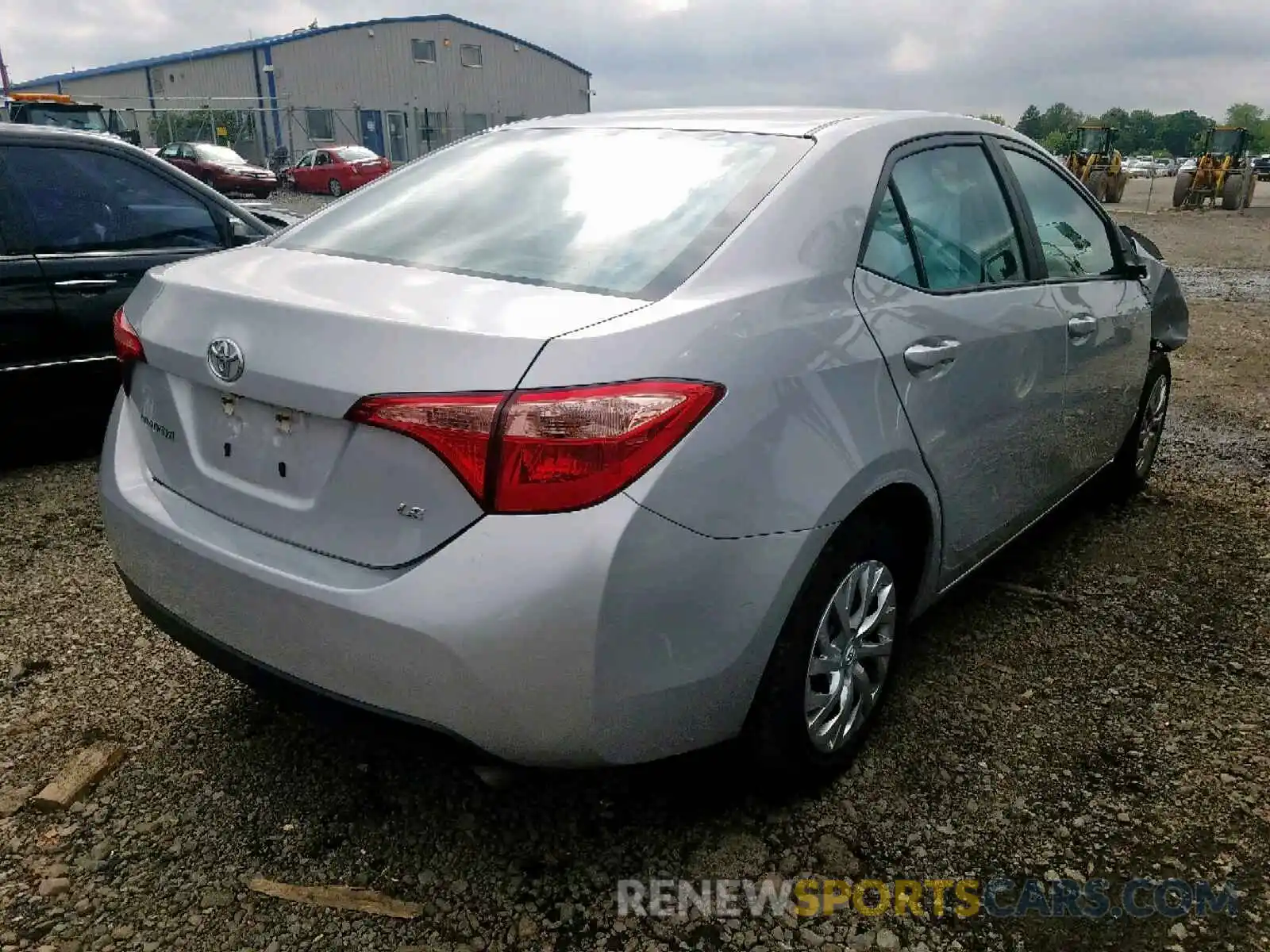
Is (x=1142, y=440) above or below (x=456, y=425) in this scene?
below

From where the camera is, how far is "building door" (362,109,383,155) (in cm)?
3991

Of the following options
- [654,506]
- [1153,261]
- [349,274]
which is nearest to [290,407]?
[349,274]

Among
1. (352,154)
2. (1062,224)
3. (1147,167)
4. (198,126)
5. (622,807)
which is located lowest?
(1147,167)

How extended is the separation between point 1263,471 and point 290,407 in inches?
191

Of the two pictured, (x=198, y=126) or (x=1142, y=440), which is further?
(x=198, y=126)

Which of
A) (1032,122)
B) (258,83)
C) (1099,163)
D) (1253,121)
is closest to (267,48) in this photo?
(258,83)

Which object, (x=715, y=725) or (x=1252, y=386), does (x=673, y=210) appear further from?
(x=1252, y=386)

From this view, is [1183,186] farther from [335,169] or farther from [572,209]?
[572,209]

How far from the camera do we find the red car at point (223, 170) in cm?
2383

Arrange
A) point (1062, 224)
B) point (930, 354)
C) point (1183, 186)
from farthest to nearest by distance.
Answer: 1. point (1183, 186)
2. point (1062, 224)
3. point (930, 354)

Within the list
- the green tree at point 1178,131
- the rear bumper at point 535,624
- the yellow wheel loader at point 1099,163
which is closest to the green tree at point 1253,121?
the green tree at point 1178,131

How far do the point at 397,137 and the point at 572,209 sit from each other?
43133mm

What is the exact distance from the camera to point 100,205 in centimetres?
445

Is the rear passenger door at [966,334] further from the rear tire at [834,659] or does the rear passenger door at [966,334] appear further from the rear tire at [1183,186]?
the rear tire at [1183,186]
